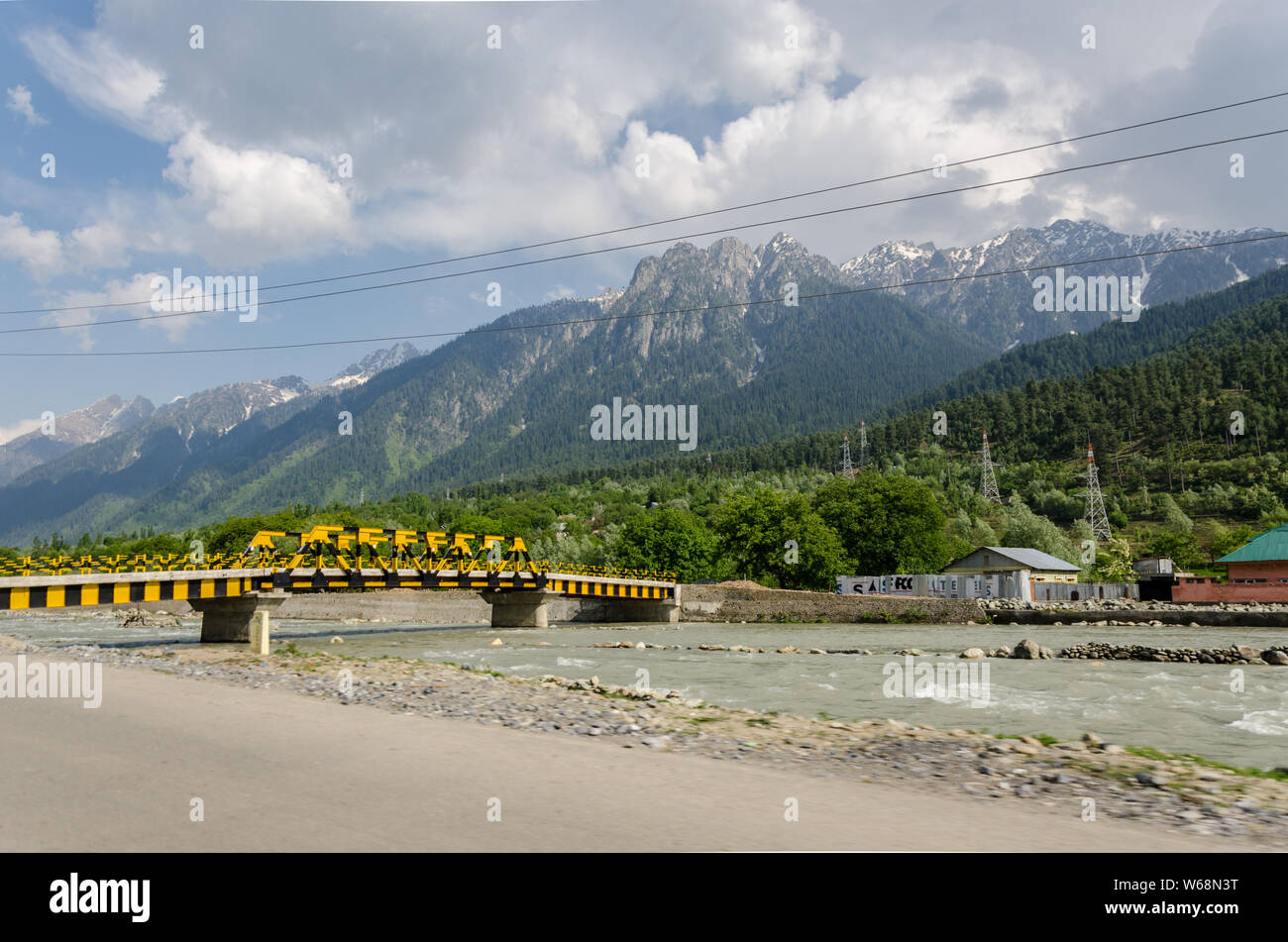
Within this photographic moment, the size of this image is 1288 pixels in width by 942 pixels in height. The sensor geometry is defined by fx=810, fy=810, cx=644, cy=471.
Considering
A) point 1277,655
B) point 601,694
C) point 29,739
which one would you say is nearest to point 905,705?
point 601,694

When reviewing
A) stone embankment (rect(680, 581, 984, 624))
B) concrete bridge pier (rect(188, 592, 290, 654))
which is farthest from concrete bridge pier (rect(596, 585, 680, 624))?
concrete bridge pier (rect(188, 592, 290, 654))

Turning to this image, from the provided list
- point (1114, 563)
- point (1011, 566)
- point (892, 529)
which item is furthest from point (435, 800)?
point (1114, 563)

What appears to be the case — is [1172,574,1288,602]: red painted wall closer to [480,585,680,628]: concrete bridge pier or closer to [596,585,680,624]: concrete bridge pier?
[596,585,680,624]: concrete bridge pier

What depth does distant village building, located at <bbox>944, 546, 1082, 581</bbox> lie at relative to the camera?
8669 cm

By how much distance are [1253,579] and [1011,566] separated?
20907 mm

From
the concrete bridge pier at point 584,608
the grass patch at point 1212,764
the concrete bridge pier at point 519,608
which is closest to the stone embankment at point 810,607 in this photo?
the concrete bridge pier at point 584,608

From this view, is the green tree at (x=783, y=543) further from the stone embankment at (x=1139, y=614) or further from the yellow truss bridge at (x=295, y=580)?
the stone embankment at (x=1139, y=614)

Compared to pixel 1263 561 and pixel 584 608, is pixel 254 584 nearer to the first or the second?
pixel 584 608

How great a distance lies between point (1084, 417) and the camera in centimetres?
18900

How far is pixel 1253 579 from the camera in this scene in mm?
72688

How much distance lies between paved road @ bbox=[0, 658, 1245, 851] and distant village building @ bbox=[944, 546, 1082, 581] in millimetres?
84981
